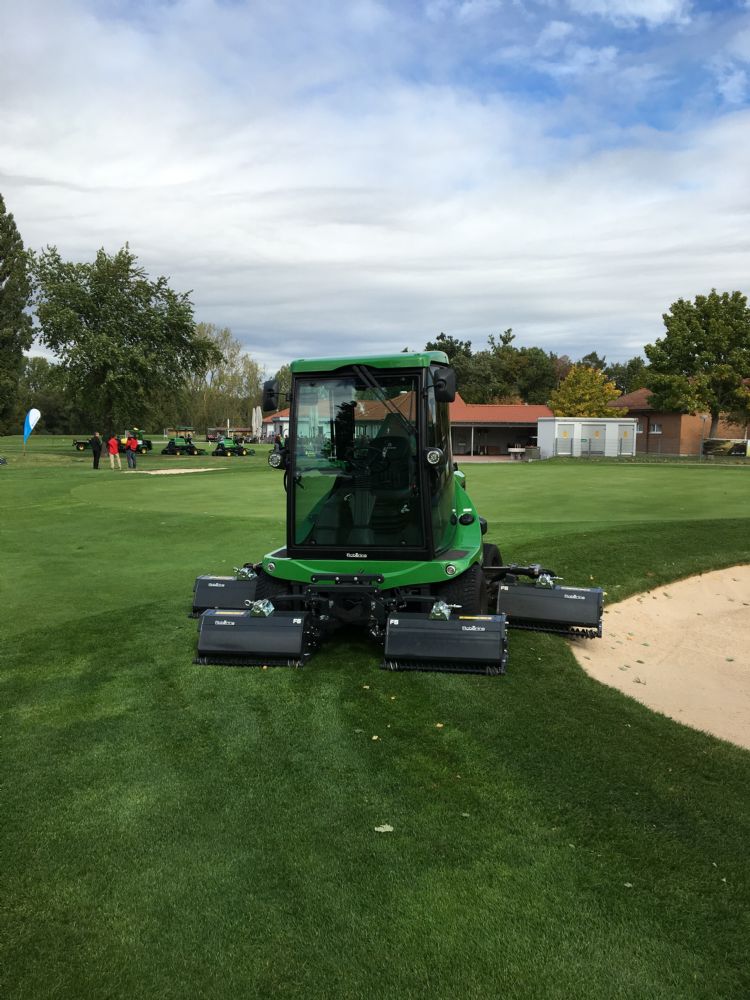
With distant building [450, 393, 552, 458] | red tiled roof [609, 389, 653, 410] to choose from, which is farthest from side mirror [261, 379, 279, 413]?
red tiled roof [609, 389, 653, 410]

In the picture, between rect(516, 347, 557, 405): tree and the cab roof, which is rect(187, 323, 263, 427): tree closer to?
rect(516, 347, 557, 405): tree

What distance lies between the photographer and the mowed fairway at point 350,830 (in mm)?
2867

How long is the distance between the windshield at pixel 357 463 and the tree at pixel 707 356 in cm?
4673

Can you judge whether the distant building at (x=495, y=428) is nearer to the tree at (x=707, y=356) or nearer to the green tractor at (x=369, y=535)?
the tree at (x=707, y=356)

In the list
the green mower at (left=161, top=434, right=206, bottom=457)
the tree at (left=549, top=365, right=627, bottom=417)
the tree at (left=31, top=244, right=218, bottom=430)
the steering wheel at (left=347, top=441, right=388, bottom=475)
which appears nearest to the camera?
the steering wheel at (left=347, top=441, right=388, bottom=475)

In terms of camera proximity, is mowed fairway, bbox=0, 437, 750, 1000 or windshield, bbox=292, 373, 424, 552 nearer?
mowed fairway, bbox=0, 437, 750, 1000

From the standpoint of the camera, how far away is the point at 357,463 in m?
6.43

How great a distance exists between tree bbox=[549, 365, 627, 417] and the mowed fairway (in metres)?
55.8

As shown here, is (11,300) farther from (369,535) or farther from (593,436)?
(369,535)

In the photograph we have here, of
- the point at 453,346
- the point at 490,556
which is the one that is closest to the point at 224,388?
the point at 453,346

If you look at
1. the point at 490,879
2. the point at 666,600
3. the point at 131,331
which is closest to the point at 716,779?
the point at 490,879

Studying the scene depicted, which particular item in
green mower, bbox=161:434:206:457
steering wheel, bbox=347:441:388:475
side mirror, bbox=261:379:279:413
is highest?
side mirror, bbox=261:379:279:413

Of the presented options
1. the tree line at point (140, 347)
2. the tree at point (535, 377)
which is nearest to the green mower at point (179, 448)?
the tree line at point (140, 347)

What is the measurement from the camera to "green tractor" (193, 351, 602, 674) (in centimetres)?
610
